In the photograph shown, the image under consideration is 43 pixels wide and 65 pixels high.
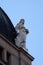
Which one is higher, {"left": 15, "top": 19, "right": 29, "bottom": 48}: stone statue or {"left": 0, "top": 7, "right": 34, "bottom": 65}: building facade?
{"left": 15, "top": 19, "right": 29, "bottom": 48}: stone statue

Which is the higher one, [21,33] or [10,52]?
[21,33]

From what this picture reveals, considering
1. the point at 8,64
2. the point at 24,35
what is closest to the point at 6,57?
the point at 8,64

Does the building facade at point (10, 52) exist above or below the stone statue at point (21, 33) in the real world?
below

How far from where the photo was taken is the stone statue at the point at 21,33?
5928cm

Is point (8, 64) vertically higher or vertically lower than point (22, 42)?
lower

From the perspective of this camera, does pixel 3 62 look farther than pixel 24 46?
No

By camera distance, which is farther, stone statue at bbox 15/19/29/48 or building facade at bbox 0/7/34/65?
stone statue at bbox 15/19/29/48

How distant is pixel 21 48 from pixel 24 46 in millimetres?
1448

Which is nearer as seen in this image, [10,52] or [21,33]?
[10,52]

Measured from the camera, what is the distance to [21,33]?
6009 cm

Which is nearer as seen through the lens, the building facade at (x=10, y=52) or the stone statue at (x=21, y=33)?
the building facade at (x=10, y=52)

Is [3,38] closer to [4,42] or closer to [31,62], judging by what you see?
[4,42]

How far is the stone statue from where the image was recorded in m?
59.3

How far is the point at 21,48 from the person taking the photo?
190 ft
